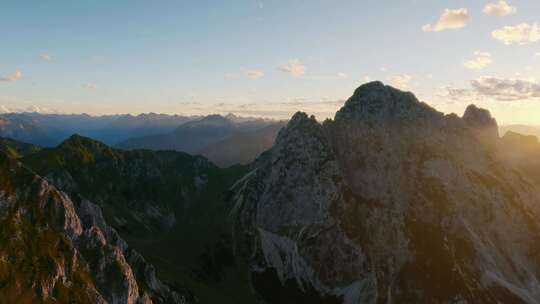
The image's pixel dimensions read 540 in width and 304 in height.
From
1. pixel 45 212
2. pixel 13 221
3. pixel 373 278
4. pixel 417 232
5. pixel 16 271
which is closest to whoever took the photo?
pixel 16 271

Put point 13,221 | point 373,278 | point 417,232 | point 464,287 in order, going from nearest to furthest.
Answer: point 13,221 → point 464,287 → point 373,278 → point 417,232

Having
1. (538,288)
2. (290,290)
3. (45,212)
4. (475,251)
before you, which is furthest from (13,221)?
(538,288)

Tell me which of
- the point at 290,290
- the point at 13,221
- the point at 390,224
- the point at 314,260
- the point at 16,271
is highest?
the point at 13,221

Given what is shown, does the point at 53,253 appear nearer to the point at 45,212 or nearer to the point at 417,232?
the point at 45,212

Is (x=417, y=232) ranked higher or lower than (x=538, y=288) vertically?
higher

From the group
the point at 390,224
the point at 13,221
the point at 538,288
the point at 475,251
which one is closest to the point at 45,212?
the point at 13,221

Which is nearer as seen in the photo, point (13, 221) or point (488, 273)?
point (13, 221)

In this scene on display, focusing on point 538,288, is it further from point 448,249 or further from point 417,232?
point 417,232
